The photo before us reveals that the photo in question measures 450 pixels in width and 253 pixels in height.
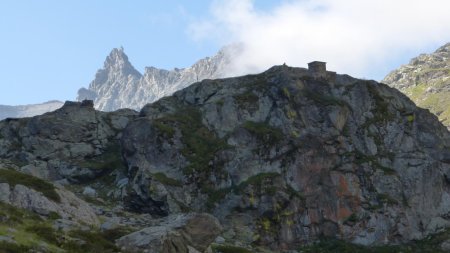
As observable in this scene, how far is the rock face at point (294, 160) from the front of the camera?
7138 centimetres

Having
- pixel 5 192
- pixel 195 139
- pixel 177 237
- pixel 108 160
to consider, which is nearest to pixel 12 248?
pixel 177 237

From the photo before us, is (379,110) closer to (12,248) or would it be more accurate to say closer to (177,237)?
(177,237)

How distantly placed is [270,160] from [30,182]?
142 ft

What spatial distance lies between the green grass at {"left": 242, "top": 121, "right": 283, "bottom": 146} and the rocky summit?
9.0 inches

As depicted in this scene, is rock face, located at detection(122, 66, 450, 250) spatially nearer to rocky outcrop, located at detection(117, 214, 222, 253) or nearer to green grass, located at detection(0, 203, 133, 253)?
rocky outcrop, located at detection(117, 214, 222, 253)

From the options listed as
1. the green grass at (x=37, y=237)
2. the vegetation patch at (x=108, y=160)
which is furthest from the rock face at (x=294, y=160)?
the green grass at (x=37, y=237)

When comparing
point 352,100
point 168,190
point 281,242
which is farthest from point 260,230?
point 352,100

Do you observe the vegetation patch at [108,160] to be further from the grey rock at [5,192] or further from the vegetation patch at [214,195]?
the grey rock at [5,192]

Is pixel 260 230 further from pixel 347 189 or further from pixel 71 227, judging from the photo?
pixel 71 227

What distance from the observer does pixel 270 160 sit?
7781 cm

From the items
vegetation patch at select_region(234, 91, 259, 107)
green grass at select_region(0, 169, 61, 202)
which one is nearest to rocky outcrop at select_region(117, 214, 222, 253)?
green grass at select_region(0, 169, 61, 202)

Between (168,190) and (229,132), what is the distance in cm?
1627

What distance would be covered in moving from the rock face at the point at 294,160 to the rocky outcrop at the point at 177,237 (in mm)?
25763

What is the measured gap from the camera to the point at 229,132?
271 ft
